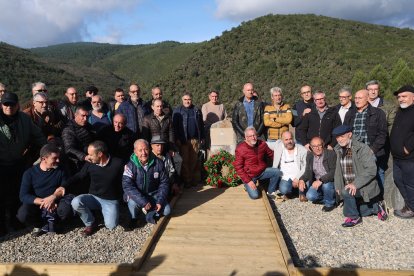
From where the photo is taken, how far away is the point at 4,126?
17.1 feet

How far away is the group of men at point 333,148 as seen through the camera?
5.63 m

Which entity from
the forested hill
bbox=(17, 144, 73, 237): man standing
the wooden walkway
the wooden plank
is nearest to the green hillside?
the forested hill

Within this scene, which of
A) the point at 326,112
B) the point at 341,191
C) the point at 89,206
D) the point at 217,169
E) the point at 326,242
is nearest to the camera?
the point at 326,242

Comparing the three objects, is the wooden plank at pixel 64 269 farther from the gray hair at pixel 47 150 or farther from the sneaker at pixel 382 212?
the sneaker at pixel 382 212

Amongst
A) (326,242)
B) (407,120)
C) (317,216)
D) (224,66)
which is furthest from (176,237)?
(224,66)

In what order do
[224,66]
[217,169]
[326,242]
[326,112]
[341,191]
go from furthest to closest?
[224,66] → [217,169] → [326,112] → [341,191] → [326,242]

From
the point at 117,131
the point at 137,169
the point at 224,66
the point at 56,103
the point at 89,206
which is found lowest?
the point at 89,206

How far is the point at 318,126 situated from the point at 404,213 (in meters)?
2.06

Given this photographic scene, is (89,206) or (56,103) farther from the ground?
(56,103)

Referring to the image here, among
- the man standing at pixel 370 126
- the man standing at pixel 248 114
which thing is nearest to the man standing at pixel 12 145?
the man standing at pixel 248 114

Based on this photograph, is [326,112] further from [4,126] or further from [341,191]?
[4,126]

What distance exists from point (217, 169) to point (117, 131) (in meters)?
2.76

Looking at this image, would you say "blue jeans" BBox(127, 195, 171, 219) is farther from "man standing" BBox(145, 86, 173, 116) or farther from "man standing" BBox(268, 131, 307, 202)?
"man standing" BBox(268, 131, 307, 202)

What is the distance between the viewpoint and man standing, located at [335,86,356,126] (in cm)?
625
